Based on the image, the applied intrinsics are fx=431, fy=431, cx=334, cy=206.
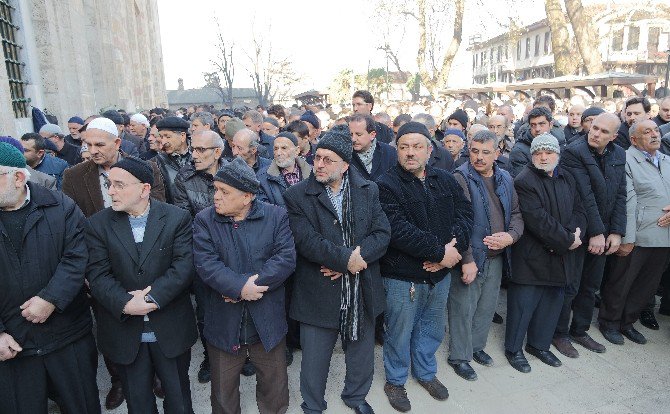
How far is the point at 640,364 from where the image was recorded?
3973 mm

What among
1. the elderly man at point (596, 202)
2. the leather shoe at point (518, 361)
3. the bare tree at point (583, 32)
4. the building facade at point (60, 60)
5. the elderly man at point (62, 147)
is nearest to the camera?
the leather shoe at point (518, 361)

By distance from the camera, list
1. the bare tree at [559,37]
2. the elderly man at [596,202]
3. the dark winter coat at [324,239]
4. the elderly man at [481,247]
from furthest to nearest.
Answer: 1. the bare tree at [559,37]
2. the elderly man at [596,202]
3. the elderly man at [481,247]
4. the dark winter coat at [324,239]

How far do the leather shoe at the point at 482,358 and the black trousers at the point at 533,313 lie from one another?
22 centimetres

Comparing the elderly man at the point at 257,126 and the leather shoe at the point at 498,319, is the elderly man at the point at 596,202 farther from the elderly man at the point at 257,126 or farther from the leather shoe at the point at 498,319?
the elderly man at the point at 257,126

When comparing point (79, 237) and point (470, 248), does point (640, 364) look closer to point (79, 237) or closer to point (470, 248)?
point (470, 248)

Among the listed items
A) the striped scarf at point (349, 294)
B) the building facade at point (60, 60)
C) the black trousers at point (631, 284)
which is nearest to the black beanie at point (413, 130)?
the striped scarf at point (349, 294)

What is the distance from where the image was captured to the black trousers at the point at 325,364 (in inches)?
122

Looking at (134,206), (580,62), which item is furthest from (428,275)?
(580,62)

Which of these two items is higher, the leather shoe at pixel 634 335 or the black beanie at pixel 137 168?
the black beanie at pixel 137 168

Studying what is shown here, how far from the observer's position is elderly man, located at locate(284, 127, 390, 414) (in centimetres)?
299

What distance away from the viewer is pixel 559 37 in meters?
20.6

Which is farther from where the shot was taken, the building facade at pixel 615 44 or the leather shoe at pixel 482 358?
the building facade at pixel 615 44

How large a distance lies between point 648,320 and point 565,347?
1297 millimetres

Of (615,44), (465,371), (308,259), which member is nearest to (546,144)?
(465,371)
